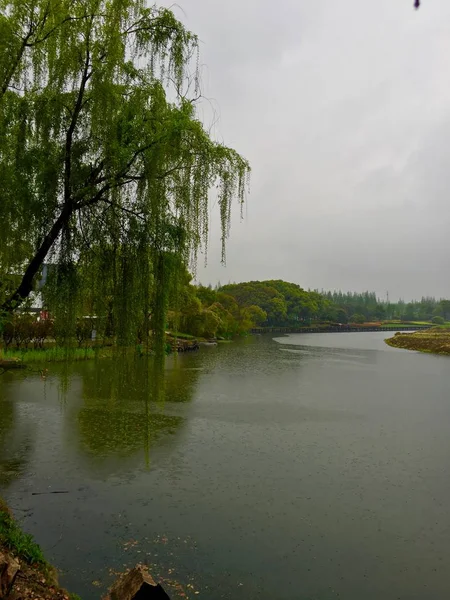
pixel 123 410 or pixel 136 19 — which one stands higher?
pixel 136 19

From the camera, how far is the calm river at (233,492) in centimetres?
516

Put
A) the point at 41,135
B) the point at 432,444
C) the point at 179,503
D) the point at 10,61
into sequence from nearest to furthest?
the point at 10,61, the point at 41,135, the point at 179,503, the point at 432,444

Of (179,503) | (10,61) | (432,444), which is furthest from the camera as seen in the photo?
(432,444)

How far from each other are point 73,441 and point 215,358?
21.4 m

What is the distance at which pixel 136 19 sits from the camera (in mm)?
4320

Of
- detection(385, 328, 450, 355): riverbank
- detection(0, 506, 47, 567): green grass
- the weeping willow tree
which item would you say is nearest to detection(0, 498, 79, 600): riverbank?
detection(0, 506, 47, 567): green grass

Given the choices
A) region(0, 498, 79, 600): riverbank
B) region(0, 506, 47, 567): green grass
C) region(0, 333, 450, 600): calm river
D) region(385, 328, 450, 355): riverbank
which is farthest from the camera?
region(385, 328, 450, 355): riverbank

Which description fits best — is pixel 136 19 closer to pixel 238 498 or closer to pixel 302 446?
pixel 238 498

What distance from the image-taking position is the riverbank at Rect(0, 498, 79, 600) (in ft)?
12.5

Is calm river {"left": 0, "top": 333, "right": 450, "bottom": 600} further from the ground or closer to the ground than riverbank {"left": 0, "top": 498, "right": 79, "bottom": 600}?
closer to the ground

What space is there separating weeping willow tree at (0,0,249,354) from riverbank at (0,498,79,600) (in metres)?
2.29

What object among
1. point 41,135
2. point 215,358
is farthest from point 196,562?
point 215,358

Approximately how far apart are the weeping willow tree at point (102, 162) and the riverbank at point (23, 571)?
229 cm

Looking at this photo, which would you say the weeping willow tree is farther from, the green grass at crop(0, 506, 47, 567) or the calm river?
the green grass at crop(0, 506, 47, 567)
